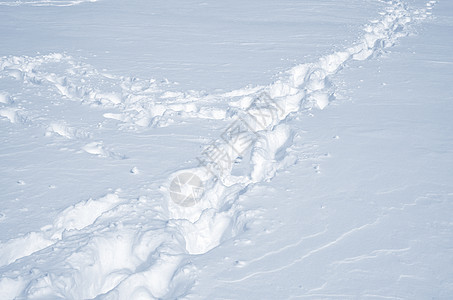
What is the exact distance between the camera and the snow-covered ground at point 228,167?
7.57ft

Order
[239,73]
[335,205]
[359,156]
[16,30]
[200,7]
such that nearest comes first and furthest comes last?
[335,205], [359,156], [239,73], [16,30], [200,7]

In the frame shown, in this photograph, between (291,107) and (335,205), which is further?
(291,107)

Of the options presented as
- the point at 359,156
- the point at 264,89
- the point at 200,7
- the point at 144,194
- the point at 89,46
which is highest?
the point at 200,7

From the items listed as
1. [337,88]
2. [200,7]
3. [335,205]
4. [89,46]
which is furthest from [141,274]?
[200,7]

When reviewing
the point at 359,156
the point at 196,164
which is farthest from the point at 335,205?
the point at 196,164

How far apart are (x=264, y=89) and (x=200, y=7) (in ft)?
14.8

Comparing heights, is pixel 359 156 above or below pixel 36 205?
above

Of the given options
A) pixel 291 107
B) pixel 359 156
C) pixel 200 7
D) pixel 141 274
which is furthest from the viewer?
pixel 200 7

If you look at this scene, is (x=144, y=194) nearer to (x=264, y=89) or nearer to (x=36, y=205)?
(x=36, y=205)

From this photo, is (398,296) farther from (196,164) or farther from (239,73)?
(239,73)

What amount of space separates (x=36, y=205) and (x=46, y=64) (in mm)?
3136

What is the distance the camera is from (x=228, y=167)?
11.3ft

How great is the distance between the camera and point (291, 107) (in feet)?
14.6

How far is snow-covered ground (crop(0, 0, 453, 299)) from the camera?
231 cm
